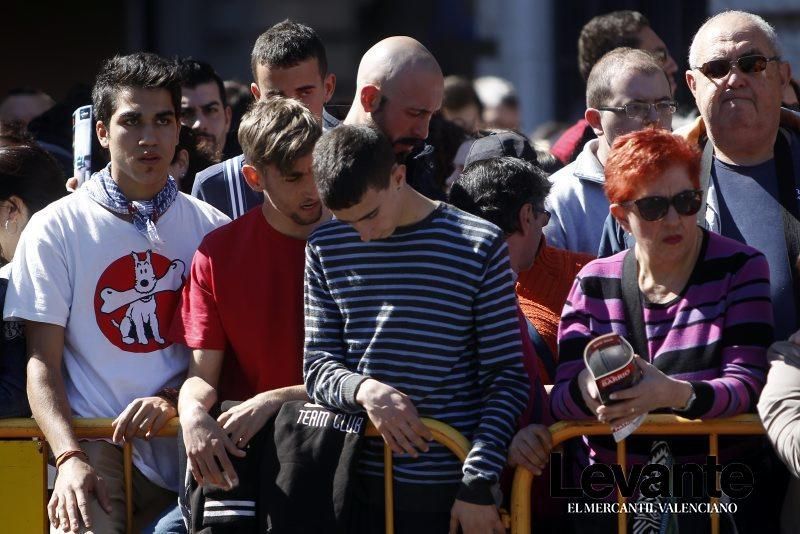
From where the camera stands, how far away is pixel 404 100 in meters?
5.01

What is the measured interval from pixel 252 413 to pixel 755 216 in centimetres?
171

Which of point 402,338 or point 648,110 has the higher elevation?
point 648,110

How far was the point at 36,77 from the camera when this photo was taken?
1195 cm

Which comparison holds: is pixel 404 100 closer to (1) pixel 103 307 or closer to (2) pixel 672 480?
(1) pixel 103 307

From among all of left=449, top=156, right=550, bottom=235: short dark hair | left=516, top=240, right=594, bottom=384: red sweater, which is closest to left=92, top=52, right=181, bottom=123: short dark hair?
left=449, top=156, right=550, bottom=235: short dark hair

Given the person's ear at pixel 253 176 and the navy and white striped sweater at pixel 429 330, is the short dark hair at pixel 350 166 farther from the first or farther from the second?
the person's ear at pixel 253 176

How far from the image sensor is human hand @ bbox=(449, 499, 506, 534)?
367cm

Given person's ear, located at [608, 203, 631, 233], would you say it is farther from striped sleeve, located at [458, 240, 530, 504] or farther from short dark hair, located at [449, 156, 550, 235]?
short dark hair, located at [449, 156, 550, 235]

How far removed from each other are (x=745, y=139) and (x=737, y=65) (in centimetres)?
25

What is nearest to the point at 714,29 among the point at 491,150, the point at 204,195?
the point at 491,150

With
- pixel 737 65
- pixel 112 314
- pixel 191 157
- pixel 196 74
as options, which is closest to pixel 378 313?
pixel 112 314

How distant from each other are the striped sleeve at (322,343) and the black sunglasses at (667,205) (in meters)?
0.90

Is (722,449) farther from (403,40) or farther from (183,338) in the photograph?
(403,40)

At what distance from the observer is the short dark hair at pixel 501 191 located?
433 centimetres
